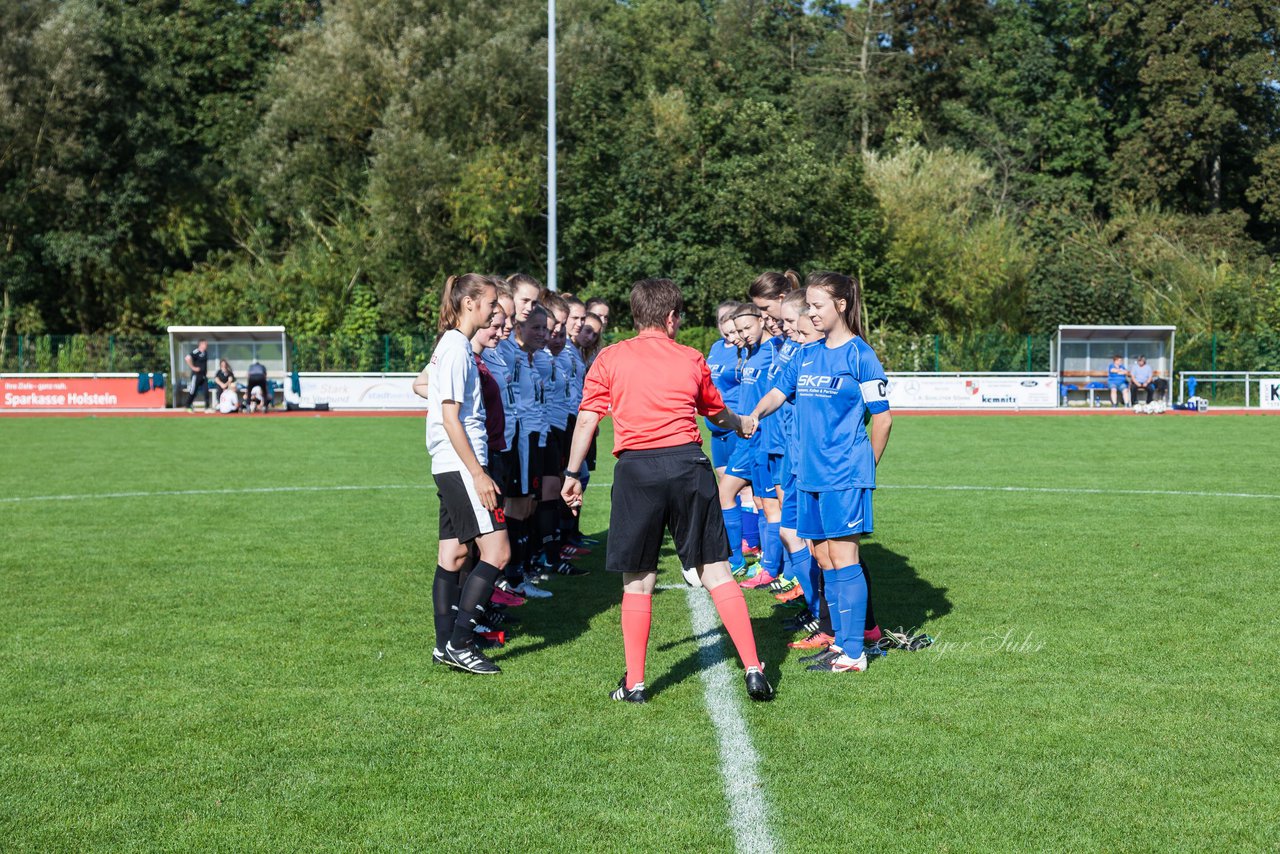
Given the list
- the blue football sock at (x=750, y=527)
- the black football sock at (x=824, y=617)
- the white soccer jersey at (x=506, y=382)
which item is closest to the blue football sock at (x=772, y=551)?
the blue football sock at (x=750, y=527)

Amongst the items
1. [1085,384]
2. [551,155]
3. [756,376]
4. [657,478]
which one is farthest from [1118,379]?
[657,478]

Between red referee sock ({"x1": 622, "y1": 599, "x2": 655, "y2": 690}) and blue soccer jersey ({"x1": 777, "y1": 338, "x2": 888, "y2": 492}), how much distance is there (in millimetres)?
1100

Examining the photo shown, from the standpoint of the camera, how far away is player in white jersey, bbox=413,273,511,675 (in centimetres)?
610

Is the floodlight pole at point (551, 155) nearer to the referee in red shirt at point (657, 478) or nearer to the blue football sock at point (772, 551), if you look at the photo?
the blue football sock at point (772, 551)

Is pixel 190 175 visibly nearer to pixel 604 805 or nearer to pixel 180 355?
pixel 180 355

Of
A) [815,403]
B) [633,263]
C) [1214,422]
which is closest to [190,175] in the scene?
[633,263]

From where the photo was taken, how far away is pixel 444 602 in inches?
253

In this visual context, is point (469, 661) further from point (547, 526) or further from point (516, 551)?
point (547, 526)

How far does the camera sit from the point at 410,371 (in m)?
35.9

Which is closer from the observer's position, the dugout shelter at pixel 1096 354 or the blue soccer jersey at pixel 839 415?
the blue soccer jersey at pixel 839 415

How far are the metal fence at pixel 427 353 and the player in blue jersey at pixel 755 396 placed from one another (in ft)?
92.7

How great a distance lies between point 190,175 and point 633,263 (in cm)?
1644

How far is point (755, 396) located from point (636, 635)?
2965 mm

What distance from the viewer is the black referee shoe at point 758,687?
18.3ft
